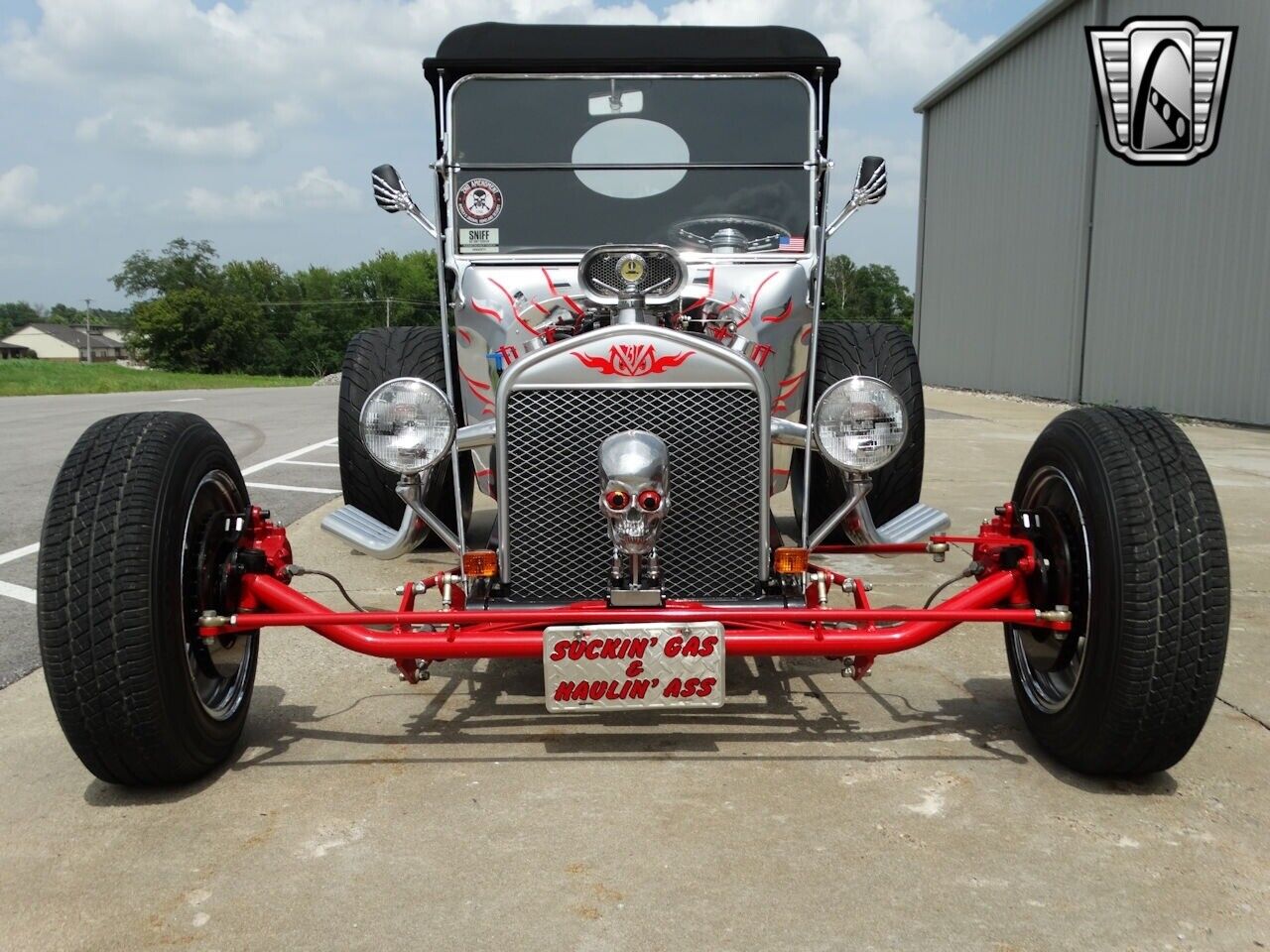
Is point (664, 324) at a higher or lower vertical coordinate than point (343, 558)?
higher

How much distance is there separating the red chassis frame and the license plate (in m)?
0.07

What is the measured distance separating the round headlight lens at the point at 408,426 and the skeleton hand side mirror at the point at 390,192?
175cm

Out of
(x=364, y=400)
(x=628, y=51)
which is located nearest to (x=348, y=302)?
(x=364, y=400)

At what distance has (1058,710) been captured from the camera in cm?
305

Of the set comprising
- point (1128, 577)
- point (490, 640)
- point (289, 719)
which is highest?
point (1128, 577)

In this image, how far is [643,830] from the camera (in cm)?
269

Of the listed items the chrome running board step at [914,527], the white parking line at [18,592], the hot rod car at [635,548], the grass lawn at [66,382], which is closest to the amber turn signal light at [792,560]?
the hot rod car at [635,548]

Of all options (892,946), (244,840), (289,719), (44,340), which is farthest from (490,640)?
(44,340)

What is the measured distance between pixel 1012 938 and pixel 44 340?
15244 centimetres

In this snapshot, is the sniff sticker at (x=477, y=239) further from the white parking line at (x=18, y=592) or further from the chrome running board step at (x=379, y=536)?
the white parking line at (x=18, y=592)

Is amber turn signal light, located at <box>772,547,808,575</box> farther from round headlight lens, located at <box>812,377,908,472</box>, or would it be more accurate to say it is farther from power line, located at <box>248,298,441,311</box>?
power line, located at <box>248,298,441,311</box>

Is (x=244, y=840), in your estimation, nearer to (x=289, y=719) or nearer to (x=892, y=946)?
(x=289, y=719)

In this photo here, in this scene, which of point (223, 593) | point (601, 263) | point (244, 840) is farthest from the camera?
point (601, 263)

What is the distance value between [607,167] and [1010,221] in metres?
18.6
